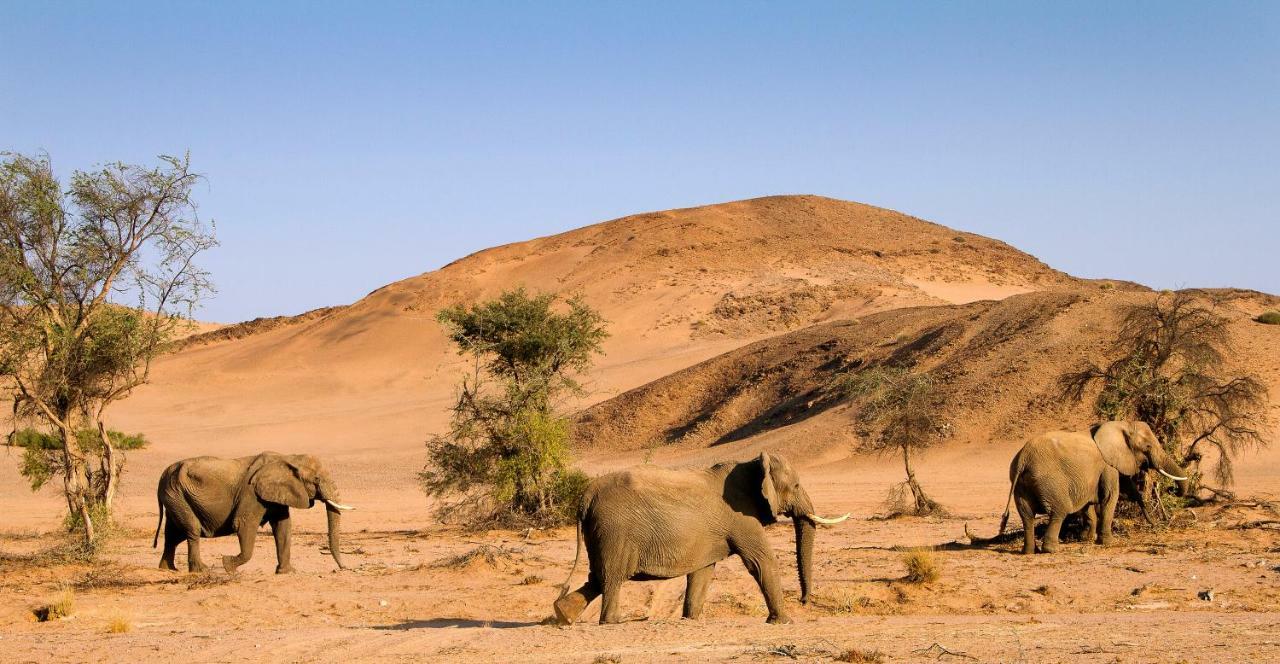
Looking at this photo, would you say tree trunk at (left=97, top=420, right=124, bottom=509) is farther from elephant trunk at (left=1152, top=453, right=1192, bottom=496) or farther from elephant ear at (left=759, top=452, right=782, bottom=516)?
elephant trunk at (left=1152, top=453, right=1192, bottom=496)

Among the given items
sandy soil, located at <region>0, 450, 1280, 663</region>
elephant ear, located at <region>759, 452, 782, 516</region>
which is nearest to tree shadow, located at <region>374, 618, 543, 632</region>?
sandy soil, located at <region>0, 450, 1280, 663</region>

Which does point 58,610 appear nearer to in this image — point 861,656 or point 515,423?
point 861,656

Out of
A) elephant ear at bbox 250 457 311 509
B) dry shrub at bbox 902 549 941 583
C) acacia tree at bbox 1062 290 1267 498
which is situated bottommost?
dry shrub at bbox 902 549 941 583

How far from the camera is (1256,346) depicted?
4294cm

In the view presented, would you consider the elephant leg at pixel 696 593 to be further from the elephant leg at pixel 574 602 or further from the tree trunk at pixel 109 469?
the tree trunk at pixel 109 469

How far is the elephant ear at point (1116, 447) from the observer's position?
18188 millimetres

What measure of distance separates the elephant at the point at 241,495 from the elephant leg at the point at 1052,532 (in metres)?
9.84

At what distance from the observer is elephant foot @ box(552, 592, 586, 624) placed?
39.5 ft

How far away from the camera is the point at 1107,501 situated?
18.3m

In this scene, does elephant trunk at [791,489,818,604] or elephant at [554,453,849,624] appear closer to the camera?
elephant at [554,453,849,624]

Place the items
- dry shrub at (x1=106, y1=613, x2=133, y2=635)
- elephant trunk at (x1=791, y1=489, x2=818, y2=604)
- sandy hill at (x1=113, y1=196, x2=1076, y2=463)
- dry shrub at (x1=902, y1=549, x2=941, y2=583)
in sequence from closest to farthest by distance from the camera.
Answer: elephant trunk at (x1=791, y1=489, x2=818, y2=604), dry shrub at (x1=106, y1=613, x2=133, y2=635), dry shrub at (x1=902, y1=549, x2=941, y2=583), sandy hill at (x1=113, y1=196, x2=1076, y2=463)

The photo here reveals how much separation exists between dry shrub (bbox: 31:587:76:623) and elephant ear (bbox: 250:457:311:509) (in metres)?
3.08

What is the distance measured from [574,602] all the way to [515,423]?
13.2 meters

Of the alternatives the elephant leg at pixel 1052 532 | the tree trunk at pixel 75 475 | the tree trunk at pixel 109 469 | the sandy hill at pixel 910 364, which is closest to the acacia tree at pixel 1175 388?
the elephant leg at pixel 1052 532
